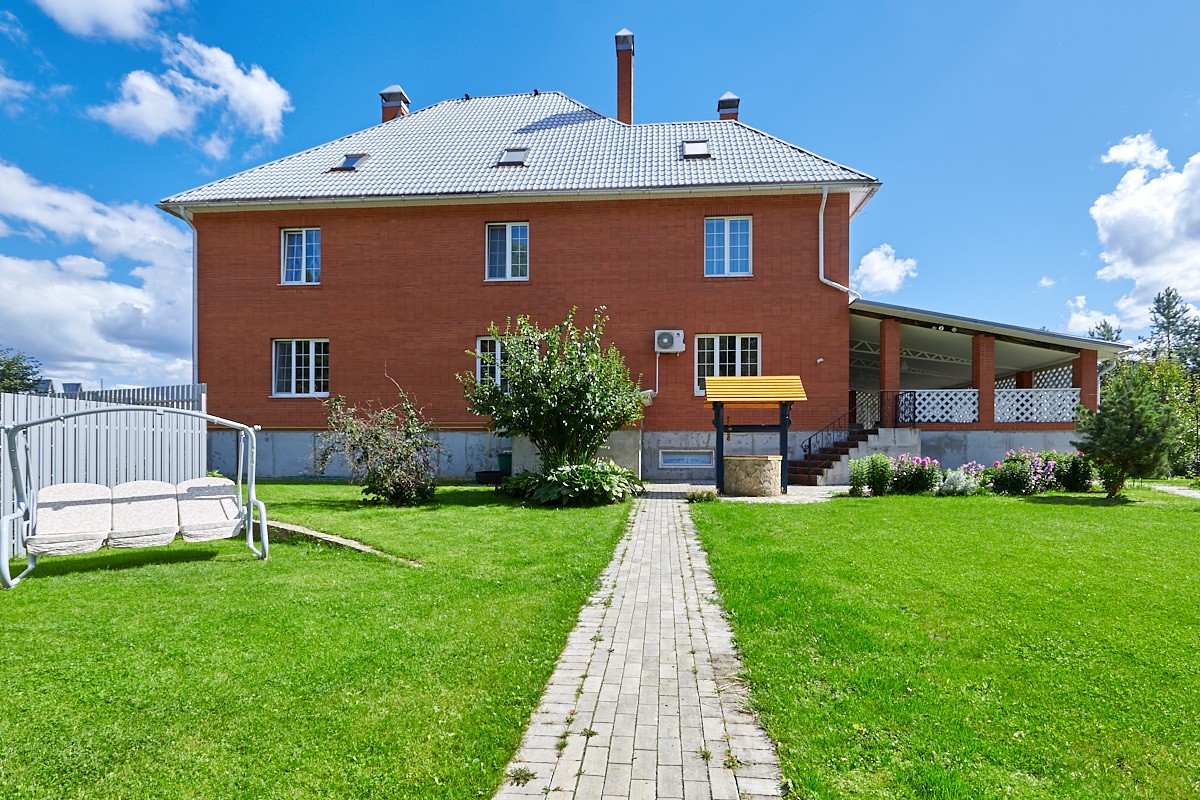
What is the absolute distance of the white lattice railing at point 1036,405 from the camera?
54.3ft

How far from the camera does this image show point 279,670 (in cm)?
380

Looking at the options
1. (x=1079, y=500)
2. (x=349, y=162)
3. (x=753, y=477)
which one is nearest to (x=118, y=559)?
(x=753, y=477)

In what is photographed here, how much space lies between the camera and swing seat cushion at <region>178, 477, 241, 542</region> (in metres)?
6.81

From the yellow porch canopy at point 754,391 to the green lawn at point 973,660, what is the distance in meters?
6.09

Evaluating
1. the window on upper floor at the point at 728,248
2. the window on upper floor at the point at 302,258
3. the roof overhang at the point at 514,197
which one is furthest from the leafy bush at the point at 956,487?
the window on upper floor at the point at 302,258

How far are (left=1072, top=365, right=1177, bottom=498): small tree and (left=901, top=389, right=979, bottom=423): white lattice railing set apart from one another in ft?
12.5

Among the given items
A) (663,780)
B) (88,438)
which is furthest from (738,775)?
(88,438)

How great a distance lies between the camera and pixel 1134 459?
12047 mm

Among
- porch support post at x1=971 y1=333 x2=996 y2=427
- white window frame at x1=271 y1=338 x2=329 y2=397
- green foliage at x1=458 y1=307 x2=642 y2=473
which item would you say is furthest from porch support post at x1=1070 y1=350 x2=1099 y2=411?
white window frame at x1=271 y1=338 x2=329 y2=397

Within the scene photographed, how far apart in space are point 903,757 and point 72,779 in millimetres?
3637

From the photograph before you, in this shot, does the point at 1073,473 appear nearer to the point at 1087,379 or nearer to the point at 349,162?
the point at 1087,379

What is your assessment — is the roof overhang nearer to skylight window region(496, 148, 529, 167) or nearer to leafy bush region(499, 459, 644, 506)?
skylight window region(496, 148, 529, 167)

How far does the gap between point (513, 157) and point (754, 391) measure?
10722 millimetres

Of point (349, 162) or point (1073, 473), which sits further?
point (349, 162)
